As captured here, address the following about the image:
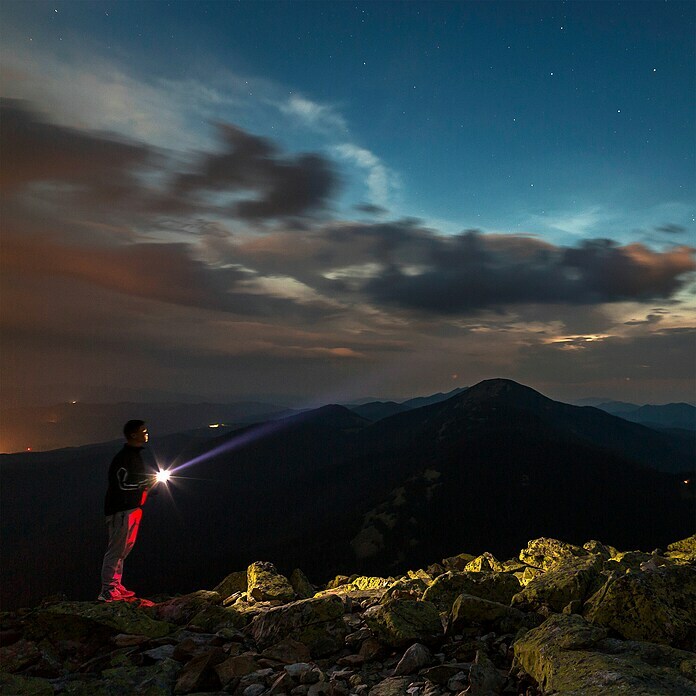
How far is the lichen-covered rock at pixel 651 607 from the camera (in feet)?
19.1

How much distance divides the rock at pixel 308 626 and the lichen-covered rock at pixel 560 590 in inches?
130

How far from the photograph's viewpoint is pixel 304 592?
13047 millimetres

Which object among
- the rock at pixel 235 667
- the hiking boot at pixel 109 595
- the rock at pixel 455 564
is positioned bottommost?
the rock at pixel 455 564

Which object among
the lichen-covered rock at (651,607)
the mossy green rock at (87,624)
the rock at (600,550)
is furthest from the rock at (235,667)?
the rock at (600,550)

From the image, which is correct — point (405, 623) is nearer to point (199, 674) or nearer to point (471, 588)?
point (471, 588)

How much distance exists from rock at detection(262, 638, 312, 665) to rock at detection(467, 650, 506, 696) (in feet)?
9.54

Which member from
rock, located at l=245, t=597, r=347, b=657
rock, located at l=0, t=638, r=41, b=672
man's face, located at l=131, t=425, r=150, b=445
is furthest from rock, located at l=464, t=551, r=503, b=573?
rock, located at l=0, t=638, r=41, b=672

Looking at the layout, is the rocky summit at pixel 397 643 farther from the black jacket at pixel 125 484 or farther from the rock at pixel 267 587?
the black jacket at pixel 125 484

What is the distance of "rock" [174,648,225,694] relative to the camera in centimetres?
627

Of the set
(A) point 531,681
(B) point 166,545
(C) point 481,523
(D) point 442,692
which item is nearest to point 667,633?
(A) point 531,681

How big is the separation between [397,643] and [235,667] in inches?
97.4

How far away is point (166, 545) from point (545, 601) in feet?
664

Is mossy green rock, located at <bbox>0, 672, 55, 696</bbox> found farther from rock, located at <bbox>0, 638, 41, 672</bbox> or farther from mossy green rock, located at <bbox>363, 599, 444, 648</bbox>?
mossy green rock, located at <bbox>363, 599, 444, 648</bbox>

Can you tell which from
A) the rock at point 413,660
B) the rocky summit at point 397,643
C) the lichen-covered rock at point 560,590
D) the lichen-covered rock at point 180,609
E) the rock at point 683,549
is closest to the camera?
the rocky summit at point 397,643
